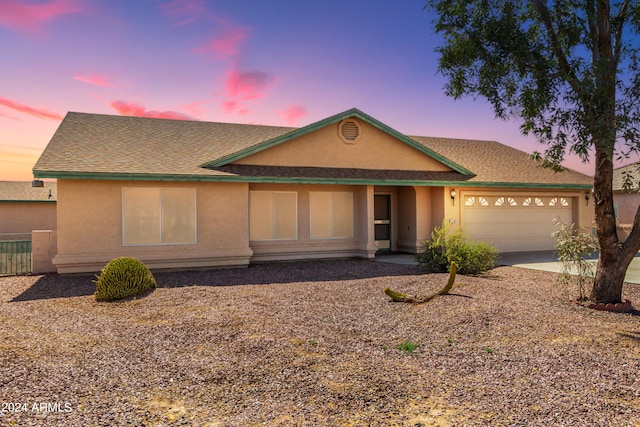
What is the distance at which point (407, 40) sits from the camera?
1631cm

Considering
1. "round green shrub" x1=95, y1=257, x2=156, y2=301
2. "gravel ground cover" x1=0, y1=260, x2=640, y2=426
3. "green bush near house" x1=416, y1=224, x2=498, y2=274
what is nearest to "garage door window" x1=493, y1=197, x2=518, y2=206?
"green bush near house" x1=416, y1=224, x2=498, y2=274

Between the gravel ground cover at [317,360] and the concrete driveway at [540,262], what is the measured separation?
3559 mm

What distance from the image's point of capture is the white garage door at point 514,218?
704 inches

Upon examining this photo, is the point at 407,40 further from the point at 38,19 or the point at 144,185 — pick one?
the point at 38,19

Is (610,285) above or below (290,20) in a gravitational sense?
below

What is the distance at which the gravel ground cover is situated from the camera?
441 centimetres

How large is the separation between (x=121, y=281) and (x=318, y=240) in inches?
299

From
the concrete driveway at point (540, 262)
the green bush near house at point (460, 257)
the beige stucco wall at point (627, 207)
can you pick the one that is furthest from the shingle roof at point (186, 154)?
the beige stucco wall at point (627, 207)

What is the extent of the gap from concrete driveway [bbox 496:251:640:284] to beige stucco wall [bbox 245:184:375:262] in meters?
4.67

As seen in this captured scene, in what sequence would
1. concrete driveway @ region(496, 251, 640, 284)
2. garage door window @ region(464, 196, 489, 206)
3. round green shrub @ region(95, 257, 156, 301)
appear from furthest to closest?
garage door window @ region(464, 196, 489, 206) < concrete driveway @ region(496, 251, 640, 284) < round green shrub @ region(95, 257, 156, 301)

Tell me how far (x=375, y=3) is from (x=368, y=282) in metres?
9.10

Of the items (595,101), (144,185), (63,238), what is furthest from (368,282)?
(63,238)

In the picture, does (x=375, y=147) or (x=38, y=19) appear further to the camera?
(x=375, y=147)

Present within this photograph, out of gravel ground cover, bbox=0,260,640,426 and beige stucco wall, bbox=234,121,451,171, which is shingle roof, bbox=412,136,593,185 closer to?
beige stucco wall, bbox=234,121,451,171
